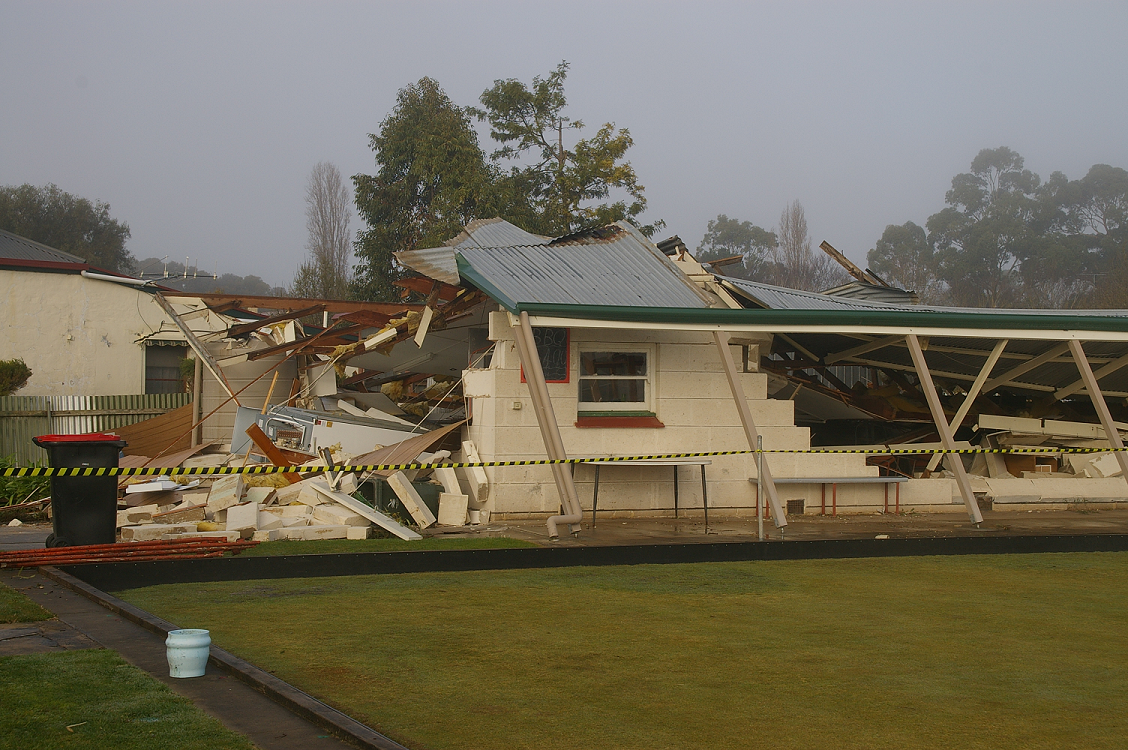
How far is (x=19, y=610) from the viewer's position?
265 inches

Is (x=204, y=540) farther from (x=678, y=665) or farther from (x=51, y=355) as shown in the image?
(x=51, y=355)

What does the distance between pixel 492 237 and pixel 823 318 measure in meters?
7.03

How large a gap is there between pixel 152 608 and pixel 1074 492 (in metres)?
14.8

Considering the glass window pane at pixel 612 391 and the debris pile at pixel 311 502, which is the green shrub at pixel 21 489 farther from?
the glass window pane at pixel 612 391

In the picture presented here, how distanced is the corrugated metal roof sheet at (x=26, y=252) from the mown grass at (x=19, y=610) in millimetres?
23726

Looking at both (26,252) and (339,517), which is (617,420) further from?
(26,252)

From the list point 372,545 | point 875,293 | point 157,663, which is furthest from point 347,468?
point 875,293

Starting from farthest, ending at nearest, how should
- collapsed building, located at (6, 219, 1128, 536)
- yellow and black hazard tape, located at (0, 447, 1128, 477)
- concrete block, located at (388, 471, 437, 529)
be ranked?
1. concrete block, located at (388, 471, 437, 529)
2. collapsed building, located at (6, 219, 1128, 536)
3. yellow and black hazard tape, located at (0, 447, 1128, 477)

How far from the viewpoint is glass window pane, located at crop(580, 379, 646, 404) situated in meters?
14.4

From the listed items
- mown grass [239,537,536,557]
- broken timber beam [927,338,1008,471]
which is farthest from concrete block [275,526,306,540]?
broken timber beam [927,338,1008,471]

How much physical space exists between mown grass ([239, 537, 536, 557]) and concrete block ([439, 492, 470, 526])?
5.72ft

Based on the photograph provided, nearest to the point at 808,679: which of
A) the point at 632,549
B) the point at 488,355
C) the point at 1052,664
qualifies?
the point at 1052,664

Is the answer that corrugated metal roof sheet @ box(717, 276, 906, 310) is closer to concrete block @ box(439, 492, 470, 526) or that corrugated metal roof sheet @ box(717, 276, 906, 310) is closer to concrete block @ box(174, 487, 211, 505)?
concrete block @ box(439, 492, 470, 526)

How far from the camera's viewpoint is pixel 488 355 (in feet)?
52.4
